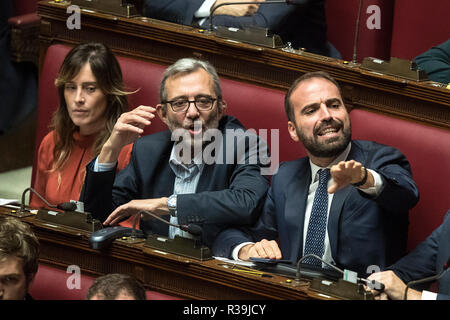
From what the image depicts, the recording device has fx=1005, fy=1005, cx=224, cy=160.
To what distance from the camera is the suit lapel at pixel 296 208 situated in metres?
1.38

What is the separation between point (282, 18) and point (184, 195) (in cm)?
49

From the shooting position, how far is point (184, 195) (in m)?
1.43

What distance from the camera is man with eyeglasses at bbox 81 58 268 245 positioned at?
→ 4.68 feet

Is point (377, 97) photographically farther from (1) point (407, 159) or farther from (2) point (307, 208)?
(2) point (307, 208)

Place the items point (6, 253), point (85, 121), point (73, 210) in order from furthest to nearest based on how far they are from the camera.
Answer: point (85, 121) → point (73, 210) → point (6, 253)

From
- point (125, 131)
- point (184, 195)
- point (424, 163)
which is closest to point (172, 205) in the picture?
point (184, 195)

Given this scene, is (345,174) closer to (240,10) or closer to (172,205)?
(172,205)

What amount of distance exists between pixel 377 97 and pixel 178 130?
0.30 metres

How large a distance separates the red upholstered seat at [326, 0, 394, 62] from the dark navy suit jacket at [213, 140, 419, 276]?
0.60 meters

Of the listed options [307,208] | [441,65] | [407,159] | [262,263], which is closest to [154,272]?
[262,263]

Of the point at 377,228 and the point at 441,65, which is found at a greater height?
the point at 441,65

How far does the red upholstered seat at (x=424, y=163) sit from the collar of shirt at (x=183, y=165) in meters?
0.26
